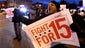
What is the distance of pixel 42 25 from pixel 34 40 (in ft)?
1.10

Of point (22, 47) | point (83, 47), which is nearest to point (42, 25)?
point (83, 47)

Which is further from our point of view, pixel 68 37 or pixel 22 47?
pixel 22 47

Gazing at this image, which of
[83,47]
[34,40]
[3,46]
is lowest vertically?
[3,46]

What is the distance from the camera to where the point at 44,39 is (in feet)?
15.7

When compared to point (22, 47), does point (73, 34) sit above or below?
above

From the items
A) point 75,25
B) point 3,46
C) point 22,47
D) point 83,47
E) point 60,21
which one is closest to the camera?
point 75,25

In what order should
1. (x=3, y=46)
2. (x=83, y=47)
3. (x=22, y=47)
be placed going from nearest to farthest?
(x=83, y=47) → (x=22, y=47) → (x=3, y=46)

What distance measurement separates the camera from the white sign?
475cm

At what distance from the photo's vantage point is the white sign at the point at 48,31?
4.75m

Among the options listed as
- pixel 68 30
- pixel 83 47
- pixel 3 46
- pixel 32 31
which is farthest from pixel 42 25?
pixel 3 46

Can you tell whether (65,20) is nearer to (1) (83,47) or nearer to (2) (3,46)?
(1) (83,47)

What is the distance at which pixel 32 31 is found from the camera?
479cm

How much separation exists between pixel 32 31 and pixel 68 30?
71 centimetres

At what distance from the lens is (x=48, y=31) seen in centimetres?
480
